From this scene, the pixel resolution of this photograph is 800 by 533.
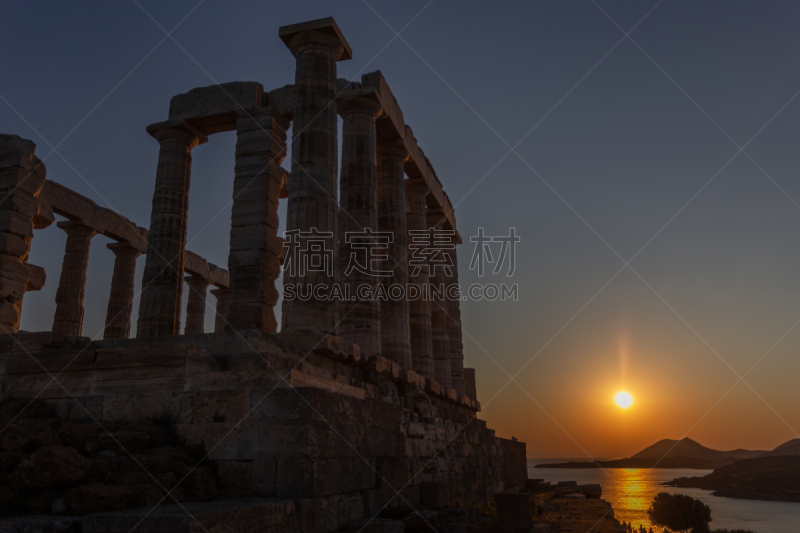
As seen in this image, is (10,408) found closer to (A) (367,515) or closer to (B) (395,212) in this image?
(A) (367,515)

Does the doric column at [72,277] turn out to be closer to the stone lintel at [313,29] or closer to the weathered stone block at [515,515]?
the stone lintel at [313,29]

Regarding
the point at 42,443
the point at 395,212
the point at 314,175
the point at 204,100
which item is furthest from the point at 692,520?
the point at 42,443

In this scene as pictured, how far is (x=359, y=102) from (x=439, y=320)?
36.7ft

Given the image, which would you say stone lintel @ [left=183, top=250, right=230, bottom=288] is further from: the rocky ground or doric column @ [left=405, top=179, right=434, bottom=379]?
the rocky ground

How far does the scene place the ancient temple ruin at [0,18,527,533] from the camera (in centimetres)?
693

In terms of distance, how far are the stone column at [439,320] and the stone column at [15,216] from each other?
14896mm

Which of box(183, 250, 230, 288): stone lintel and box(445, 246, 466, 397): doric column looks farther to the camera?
box(183, 250, 230, 288): stone lintel

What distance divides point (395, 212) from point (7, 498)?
15181 mm

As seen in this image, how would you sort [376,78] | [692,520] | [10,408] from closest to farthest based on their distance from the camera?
[10,408], [376,78], [692,520]

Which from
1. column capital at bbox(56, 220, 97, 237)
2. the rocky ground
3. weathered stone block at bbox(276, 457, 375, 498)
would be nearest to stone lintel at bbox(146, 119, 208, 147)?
column capital at bbox(56, 220, 97, 237)

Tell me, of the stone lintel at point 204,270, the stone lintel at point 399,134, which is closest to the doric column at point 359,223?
the stone lintel at point 399,134

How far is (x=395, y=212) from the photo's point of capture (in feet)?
63.8

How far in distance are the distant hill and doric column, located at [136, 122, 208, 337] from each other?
75.2m

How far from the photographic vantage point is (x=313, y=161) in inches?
537
